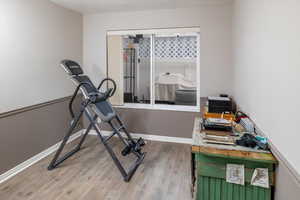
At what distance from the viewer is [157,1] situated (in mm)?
3391

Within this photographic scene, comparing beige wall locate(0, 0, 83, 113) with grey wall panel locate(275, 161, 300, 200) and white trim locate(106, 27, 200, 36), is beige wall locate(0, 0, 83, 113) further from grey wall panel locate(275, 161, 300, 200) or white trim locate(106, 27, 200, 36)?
grey wall panel locate(275, 161, 300, 200)

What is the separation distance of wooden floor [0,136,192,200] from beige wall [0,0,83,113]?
98 centimetres

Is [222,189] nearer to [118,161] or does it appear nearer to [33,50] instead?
[118,161]

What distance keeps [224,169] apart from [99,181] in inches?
64.2

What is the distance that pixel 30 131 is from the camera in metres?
3.09

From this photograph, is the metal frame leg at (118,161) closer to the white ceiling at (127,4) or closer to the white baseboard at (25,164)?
the white baseboard at (25,164)

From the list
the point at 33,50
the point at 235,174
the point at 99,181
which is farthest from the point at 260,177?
the point at 33,50

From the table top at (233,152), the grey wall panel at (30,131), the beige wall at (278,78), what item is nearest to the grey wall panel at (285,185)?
the beige wall at (278,78)

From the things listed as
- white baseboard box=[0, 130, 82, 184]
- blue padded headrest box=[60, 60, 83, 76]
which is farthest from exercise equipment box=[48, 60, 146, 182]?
white baseboard box=[0, 130, 82, 184]

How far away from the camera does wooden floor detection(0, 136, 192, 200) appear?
2.39 m

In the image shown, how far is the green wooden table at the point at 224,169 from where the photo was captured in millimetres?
1643

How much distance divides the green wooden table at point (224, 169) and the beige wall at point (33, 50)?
247cm

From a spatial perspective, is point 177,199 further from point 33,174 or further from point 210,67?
point 210,67

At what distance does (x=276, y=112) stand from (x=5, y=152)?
308 centimetres
